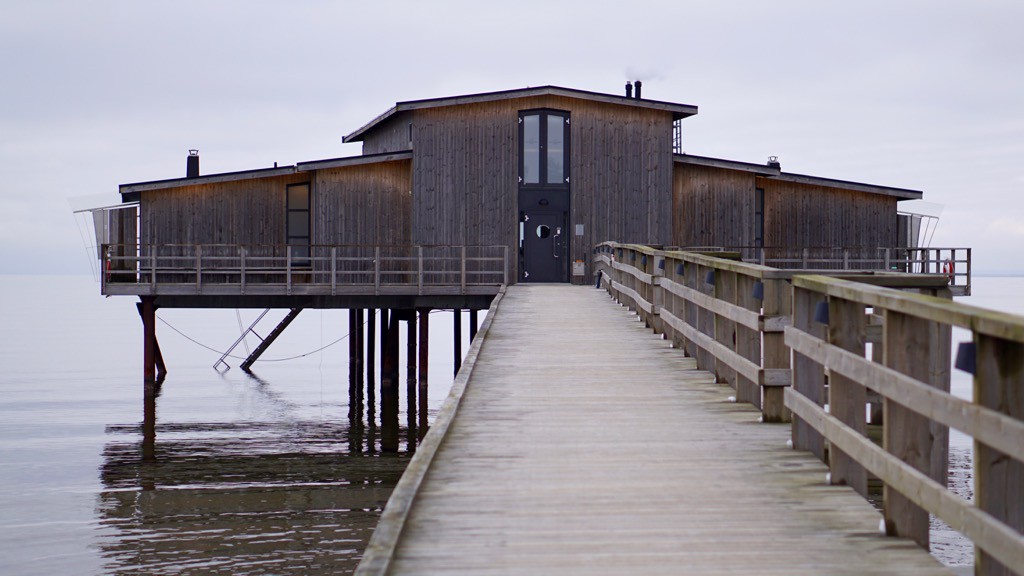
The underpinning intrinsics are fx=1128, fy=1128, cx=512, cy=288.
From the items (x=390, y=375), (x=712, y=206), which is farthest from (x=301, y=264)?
(x=712, y=206)

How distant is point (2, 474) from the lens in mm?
21000

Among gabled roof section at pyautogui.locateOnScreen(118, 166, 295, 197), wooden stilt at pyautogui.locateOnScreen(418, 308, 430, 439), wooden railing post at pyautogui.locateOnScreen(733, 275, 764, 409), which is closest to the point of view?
wooden railing post at pyautogui.locateOnScreen(733, 275, 764, 409)

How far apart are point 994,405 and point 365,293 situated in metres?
21.0

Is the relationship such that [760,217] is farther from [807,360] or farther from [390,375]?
[807,360]

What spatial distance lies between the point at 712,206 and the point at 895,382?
23.9 metres

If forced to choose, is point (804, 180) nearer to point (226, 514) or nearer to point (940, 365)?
point (226, 514)

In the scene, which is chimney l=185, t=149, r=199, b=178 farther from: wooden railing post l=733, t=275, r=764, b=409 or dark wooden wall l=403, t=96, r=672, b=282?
wooden railing post l=733, t=275, r=764, b=409

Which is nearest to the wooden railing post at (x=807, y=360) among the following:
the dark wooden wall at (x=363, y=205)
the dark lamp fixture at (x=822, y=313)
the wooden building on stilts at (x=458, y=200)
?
the dark lamp fixture at (x=822, y=313)

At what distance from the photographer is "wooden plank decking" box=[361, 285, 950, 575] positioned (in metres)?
5.18

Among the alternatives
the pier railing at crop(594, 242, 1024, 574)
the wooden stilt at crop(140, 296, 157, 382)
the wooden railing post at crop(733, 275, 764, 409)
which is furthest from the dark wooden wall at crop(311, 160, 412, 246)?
the wooden railing post at crop(733, 275, 764, 409)

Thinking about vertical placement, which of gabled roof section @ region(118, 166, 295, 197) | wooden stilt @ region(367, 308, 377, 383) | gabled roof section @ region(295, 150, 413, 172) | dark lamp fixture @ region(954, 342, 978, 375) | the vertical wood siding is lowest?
wooden stilt @ region(367, 308, 377, 383)

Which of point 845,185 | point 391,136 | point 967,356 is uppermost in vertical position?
point 391,136

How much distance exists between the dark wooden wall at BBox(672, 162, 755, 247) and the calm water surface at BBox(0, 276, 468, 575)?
26.8 ft

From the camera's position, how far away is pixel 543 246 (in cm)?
2784
